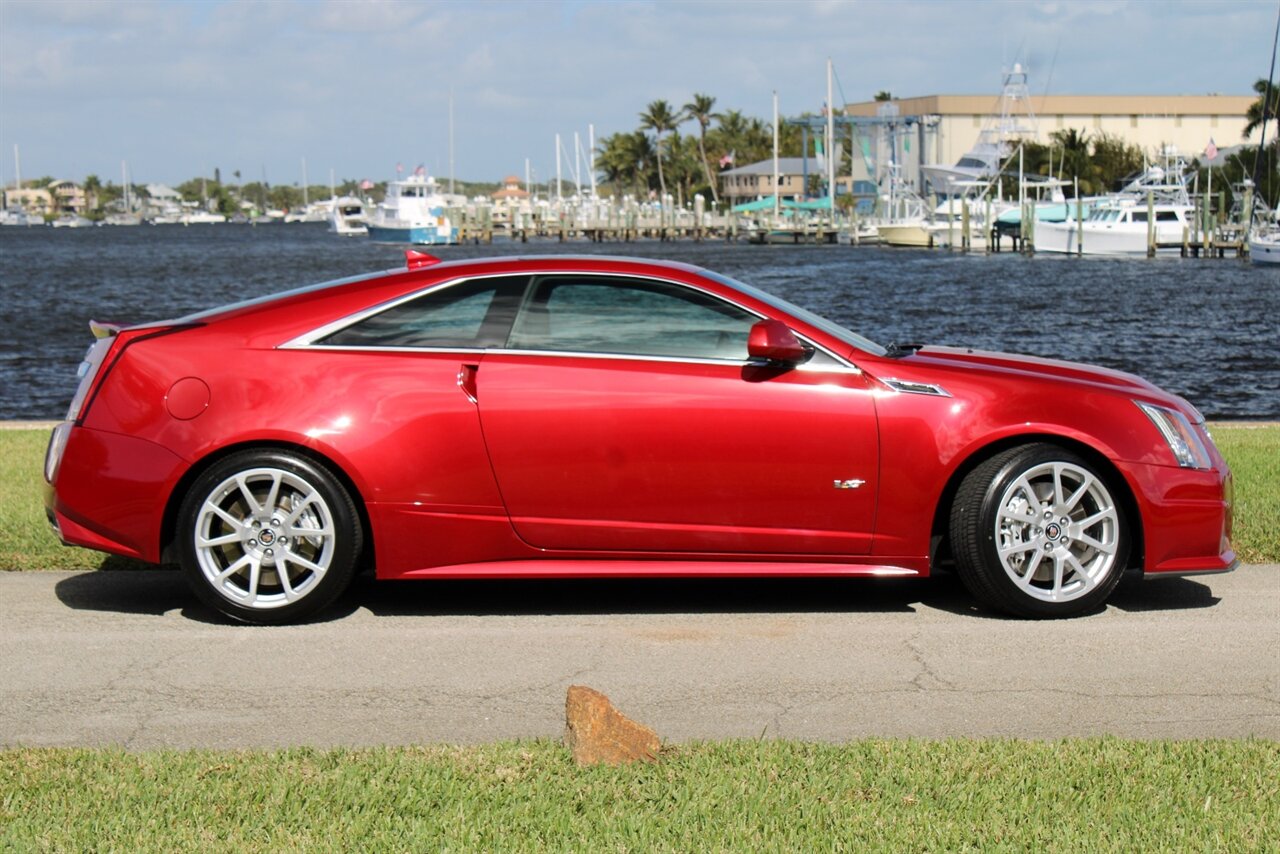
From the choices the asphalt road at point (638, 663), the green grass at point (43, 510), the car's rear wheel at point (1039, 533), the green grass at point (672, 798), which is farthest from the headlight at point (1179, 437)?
the green grass at point (672, 798)

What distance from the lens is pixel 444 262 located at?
7.19 meters

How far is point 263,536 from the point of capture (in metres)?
6.46

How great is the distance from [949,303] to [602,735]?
42183mm

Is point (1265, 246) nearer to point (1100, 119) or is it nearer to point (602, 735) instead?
point (602, 735)

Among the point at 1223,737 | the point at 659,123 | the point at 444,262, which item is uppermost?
the point at 659,123

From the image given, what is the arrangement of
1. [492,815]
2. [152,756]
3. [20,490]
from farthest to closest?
1. [20,490]
2. [152,756]
3. [492,815]

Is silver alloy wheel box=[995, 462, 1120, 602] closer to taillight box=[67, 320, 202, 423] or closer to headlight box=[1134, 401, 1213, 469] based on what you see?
headlight box=[1134, 401, 1213, 469]

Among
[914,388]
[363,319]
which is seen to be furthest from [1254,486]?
[363,319]

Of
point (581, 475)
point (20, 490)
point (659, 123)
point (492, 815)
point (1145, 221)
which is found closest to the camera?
point (492, 815)

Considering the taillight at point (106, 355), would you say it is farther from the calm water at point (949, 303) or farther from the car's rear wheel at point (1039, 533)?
the calm water at point (949, 303)

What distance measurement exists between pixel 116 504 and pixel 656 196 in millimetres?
151642

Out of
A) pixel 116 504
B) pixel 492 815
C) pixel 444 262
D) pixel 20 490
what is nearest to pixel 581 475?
pixel 444 262

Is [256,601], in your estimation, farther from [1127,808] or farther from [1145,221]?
[1145,221]

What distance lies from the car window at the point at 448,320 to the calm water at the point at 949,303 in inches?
602
